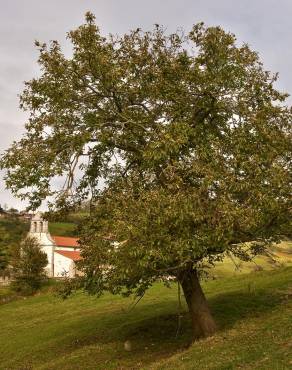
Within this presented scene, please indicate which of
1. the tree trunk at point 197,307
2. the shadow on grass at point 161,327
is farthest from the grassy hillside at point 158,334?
the tree trunk at point 197,307

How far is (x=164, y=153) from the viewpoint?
21.6 m

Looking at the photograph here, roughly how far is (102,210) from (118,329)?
45.0 ft

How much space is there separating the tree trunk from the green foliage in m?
2.06

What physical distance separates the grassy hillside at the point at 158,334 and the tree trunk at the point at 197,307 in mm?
954

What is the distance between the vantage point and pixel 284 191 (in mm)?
20859

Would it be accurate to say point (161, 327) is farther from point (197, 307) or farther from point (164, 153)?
point (164, 153)

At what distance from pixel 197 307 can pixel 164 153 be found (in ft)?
29.9

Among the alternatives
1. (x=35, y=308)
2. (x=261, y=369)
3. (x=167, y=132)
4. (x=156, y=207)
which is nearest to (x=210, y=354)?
(x=261, y=369)

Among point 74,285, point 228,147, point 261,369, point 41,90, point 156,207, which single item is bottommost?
point 261,369

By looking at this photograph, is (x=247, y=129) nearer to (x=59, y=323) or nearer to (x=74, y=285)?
(x=74, y=285)

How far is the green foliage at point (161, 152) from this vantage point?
1995cm

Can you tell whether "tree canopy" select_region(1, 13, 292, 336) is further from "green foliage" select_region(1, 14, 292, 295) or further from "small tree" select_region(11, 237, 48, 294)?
"small tree" select_region(11, 237, 48, 294)

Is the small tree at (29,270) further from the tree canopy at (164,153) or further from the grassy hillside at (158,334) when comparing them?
the tree canopy at (164,153)

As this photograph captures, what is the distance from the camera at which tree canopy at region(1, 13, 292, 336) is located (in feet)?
65.5
